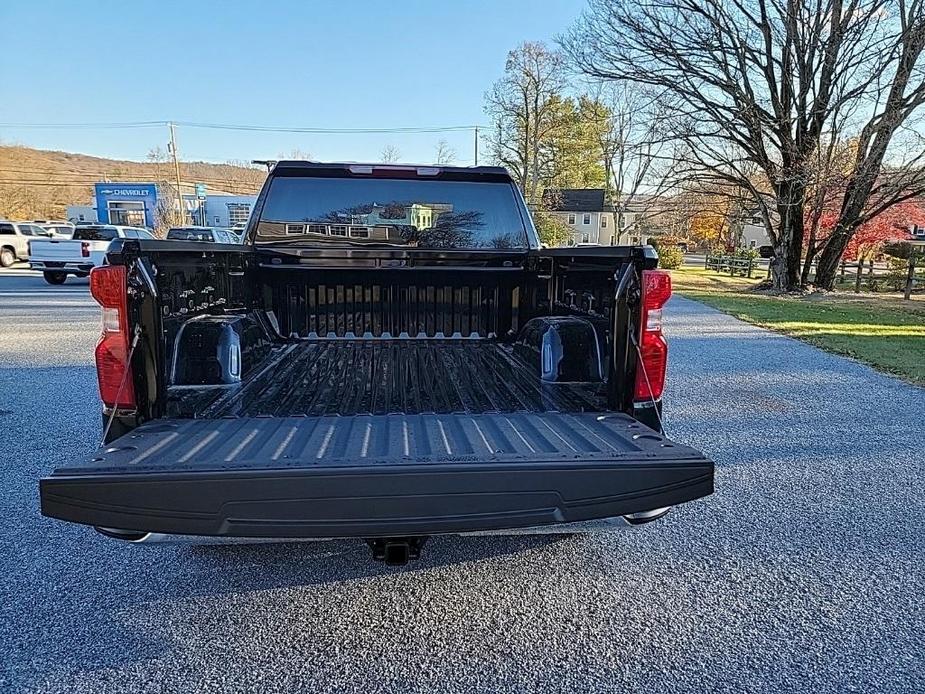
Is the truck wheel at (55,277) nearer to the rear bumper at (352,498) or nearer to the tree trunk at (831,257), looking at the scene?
the rear bumper at (352,498)

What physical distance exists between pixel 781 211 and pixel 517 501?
22465 mm

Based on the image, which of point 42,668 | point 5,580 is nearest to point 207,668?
point 42,668

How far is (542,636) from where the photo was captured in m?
2.38

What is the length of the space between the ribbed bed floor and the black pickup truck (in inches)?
0.7

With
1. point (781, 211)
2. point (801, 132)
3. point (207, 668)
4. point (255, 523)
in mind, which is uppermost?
point (801, 132)

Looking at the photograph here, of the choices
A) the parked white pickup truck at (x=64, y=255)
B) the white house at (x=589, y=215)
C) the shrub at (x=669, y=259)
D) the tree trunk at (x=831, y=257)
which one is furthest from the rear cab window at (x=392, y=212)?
the white house at (x=589, y=215)

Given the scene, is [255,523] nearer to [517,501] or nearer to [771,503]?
[517,501]

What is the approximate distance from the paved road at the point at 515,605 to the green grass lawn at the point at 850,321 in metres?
5.14

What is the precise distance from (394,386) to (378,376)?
8.9 inches

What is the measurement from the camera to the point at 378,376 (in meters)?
3.24

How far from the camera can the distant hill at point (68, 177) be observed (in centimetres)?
6875

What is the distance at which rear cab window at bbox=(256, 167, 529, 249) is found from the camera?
4004 millimetres

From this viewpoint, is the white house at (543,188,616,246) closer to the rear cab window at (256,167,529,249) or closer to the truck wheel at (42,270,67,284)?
the truck wheel at (42,270,67,284)

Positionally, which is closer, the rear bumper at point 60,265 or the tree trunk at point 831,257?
the rear bumper at point 60,265
